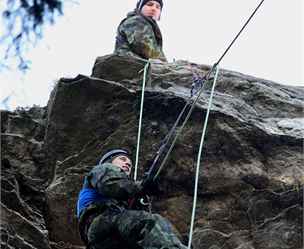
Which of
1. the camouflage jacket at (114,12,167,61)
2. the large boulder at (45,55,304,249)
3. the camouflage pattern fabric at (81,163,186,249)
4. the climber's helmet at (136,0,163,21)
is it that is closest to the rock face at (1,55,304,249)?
the large boulder at (45,55,304,249)

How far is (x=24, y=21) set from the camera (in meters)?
6.35

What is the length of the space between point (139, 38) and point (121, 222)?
189 inches

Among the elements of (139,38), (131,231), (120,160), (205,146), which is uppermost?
(139,38)

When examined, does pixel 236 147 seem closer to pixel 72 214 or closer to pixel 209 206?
pixel 209 206

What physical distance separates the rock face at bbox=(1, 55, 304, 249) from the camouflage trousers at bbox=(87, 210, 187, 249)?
1465 millimetres

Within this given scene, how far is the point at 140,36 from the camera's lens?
10.8 m

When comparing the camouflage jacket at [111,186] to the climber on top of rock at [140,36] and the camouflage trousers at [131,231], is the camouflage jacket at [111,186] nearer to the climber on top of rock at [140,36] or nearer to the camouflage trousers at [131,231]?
the camouflage trousers at [131,231]

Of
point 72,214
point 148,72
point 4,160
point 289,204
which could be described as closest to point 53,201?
point 72,214

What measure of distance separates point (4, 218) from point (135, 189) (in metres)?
2.36

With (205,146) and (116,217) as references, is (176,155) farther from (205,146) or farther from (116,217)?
(116,217)

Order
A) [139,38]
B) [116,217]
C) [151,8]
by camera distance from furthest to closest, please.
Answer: [151,8]
[139,38]
[116,217]

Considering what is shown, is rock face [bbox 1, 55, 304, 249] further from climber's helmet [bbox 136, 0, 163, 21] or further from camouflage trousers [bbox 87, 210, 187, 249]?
climber's helmet [bbox 136, 0, 163, 21]

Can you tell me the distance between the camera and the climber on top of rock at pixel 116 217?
628cm

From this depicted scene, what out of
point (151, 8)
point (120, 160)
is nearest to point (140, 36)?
point (151, 8)
